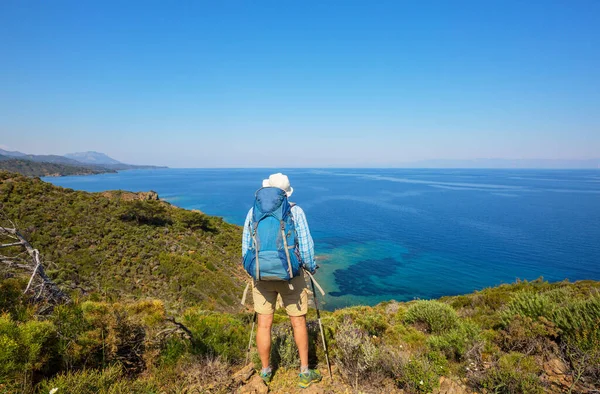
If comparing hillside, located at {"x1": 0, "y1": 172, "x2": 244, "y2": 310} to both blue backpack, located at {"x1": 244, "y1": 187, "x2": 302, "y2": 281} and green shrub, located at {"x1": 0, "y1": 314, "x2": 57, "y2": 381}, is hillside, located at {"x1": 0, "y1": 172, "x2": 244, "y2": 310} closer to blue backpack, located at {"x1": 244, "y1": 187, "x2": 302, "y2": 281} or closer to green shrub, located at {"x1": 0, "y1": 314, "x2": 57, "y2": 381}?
green shrub, located at {"x1": 0, "y1": 314, "x2": 57, "y2": 381}

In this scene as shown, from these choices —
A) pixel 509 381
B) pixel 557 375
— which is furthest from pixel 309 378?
pixel 557 375

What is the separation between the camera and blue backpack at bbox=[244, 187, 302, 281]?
258cm

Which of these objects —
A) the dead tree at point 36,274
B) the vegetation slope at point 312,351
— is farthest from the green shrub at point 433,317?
the dead tree at point 36,274

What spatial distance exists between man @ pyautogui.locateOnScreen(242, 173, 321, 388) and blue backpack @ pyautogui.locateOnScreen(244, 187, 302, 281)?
75 millimetres

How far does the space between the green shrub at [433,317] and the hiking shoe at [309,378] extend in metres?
2.63

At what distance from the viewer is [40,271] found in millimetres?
3195

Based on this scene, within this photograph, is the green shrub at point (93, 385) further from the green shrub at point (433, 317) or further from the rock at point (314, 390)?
the green shrub at point (433, 317)

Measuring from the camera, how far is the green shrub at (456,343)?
3.56m

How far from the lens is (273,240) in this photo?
2604 mm

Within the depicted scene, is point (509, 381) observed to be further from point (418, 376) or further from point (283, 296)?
point (283, 296)

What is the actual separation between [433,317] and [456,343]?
1347mm

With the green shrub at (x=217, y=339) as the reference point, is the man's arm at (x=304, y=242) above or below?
above

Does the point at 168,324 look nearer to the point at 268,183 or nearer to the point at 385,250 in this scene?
the point at 268,183

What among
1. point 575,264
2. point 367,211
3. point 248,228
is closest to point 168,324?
point 248,228
